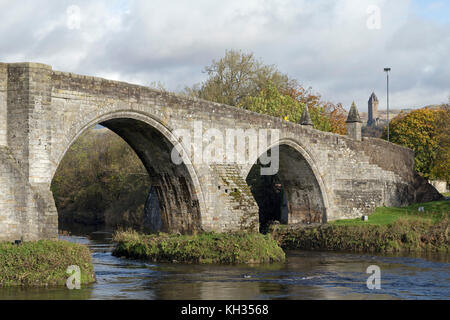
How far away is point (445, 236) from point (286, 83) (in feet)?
67.9

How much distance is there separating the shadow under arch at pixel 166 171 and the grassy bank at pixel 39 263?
5.89 metres

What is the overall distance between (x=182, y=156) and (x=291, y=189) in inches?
383

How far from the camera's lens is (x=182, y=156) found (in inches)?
805

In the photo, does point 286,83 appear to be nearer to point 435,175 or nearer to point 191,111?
point 435,175

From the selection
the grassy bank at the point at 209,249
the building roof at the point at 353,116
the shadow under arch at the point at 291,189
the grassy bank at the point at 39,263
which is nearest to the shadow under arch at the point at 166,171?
the grassy bank at the point at 209,249

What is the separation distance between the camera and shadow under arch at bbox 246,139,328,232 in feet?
88.5

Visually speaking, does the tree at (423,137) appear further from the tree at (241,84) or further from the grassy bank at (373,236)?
the grassy bank at (373,236)

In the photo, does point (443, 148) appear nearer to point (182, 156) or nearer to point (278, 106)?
point (278, 106)

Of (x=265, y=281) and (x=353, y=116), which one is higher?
(x=353, y=116)

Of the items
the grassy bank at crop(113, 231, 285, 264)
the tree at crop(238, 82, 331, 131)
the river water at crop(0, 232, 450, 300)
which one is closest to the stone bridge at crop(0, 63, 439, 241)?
the river water at crop(0, 232, 450, 300)

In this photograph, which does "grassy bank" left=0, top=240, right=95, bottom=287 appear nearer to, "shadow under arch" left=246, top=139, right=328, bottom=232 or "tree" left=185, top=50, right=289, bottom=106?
"shadow under arch" left=246, top=139, right=328, bottom=232

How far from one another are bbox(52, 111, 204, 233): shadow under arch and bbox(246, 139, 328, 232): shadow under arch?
4.83m

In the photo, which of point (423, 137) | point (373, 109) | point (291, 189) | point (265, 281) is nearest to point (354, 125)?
point (291, 189)

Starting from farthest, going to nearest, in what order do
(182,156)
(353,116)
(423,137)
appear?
(423,137), (353,116), (182,156)
